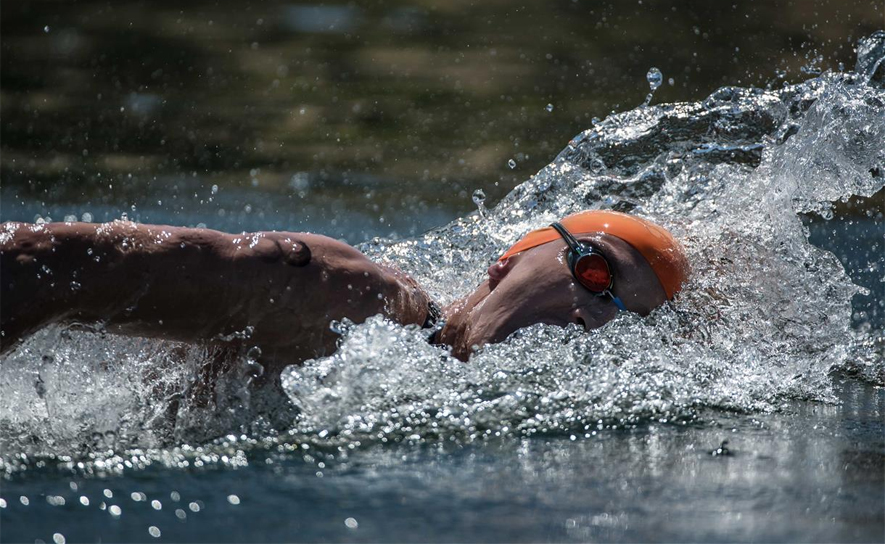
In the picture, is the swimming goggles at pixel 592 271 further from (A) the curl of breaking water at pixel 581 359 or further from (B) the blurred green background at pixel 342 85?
(B) the blurred green background at pixel 342 85

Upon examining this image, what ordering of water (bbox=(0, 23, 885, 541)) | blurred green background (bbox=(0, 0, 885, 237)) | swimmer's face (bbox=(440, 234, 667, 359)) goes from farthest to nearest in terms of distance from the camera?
blurred green background (bbox=(0, 0, 885, 237)) → swimmer's face (bbox=(440, 234, 667, 359)) → water (bbox=(0, 23, 885, 541))

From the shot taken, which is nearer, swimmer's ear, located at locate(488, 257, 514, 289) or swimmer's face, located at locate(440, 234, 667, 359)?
swimmer's face, located at locate(440, 234, 667, 359)

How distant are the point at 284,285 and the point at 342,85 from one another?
6.37m

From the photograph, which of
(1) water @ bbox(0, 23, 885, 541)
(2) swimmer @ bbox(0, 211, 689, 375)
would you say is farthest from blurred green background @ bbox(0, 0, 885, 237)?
(2) swimmer @ bbox(0, 211, 689, 375)

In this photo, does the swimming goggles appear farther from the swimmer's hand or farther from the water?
the swimmer's hand

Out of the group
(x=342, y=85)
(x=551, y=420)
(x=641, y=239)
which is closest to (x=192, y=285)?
(x=551, y=420)

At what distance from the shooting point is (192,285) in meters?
1.97

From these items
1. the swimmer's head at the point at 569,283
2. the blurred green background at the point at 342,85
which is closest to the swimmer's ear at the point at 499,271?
the swimmer's head at the point at 569,283

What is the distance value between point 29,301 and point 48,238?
12 centimetres

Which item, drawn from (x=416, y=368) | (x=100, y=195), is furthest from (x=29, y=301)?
(x=100, y=195)

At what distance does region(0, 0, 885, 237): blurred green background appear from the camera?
6.77 metres

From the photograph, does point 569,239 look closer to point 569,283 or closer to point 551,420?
point 569,283

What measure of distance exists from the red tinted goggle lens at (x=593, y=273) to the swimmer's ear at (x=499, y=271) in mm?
178

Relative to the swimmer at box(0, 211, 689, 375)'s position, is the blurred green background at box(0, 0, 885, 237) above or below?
above
